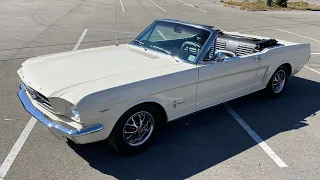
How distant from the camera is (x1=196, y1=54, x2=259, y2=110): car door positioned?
4.00m

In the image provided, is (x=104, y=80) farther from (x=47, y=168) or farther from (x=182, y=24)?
(x=182, y=24)

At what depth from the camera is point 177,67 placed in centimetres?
381

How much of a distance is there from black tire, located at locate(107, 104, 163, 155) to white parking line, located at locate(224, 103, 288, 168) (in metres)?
1.40

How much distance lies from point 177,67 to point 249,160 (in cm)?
145

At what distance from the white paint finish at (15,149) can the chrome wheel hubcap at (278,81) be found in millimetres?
4128

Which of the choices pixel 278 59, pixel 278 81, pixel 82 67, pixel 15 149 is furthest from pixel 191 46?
pixel 15 149

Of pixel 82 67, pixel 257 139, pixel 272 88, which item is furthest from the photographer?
pixel 272 88

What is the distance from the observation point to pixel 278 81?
550 centimetres

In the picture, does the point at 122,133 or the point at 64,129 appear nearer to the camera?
the point at 64,129

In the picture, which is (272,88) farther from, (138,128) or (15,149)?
(15,149)

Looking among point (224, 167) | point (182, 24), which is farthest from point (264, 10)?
point (224, 167)

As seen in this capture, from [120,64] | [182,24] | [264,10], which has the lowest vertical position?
[264,10]

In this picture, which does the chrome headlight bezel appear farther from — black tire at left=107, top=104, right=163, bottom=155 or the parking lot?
the parking lot

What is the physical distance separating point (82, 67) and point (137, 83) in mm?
852
